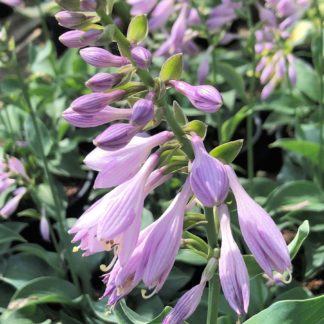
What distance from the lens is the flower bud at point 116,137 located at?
1.19 meters

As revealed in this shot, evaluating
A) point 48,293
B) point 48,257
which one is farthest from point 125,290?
point 48,257

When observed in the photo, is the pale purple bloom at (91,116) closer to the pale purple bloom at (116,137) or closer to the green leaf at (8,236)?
the pale purple bloom at (116,137)

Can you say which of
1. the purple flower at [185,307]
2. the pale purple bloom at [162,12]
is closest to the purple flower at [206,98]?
the purple flower at [185,307]

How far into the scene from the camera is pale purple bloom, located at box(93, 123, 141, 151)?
1.19 meters

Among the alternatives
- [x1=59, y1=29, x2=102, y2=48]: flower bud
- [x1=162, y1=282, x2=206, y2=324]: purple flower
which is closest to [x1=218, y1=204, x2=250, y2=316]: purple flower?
[x1=162, y1=282, x2=206, y2=324]: purple flower

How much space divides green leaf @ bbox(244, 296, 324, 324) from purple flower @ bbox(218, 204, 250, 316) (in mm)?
280

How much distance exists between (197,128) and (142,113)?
0.16 meters

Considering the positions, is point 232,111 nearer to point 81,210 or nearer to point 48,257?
point 81,210

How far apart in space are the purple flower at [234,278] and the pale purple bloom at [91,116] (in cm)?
32

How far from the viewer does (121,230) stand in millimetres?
1180

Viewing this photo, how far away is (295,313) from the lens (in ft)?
4.75

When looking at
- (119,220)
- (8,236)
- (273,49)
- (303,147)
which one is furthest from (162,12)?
(119,220)

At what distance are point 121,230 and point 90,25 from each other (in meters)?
0.40

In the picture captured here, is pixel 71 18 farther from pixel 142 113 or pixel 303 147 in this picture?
pixel 303 147
